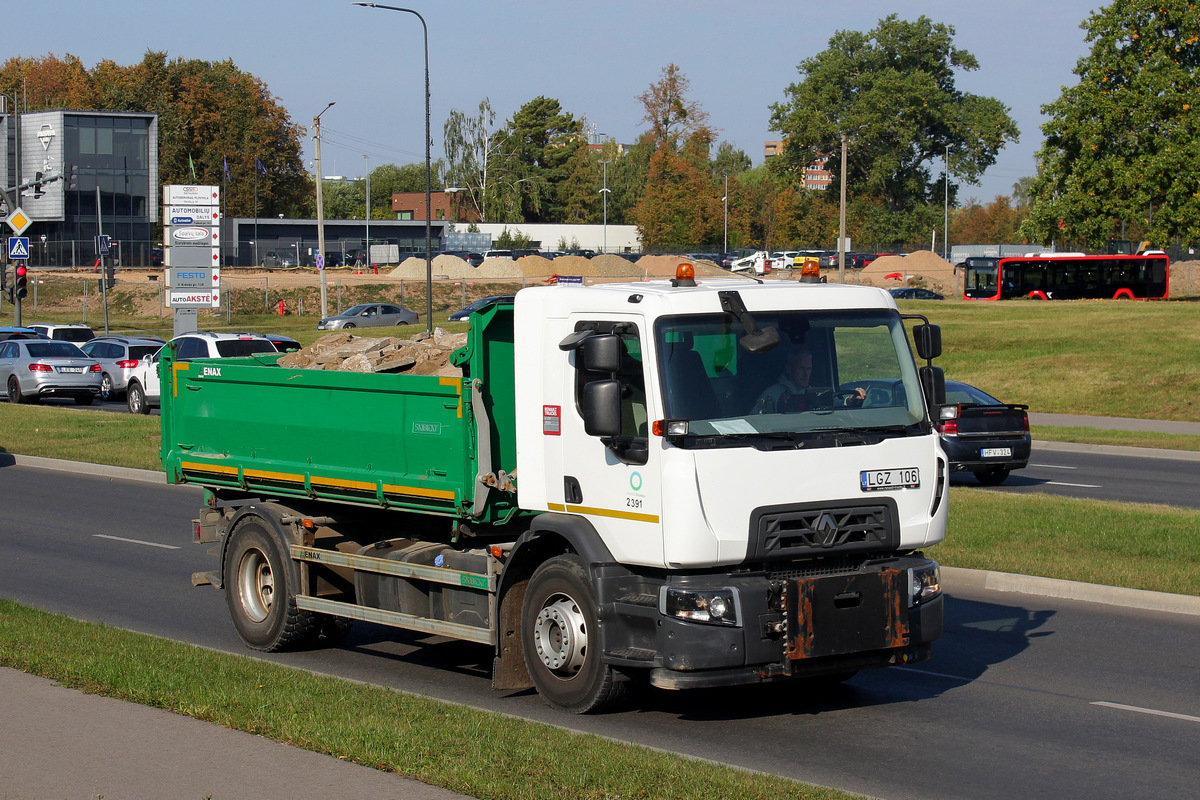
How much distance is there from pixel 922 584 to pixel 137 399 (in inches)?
1074

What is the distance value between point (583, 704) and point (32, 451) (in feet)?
60.3

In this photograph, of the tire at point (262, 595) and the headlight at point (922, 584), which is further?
the tire at point (262, 595)

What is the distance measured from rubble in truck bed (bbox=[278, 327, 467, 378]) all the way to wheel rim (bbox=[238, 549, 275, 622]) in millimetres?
1518

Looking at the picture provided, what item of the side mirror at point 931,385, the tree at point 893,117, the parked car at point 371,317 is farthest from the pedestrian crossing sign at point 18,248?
the tree at point 893,117

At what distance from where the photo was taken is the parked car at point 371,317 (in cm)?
5372

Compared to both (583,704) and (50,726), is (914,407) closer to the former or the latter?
(583,704)

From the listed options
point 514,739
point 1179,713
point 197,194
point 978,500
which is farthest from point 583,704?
point 197,194

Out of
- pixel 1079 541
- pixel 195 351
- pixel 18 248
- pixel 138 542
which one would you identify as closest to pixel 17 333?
pixel 18 248

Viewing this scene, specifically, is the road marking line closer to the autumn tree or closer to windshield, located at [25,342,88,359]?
windshield, located at [25,342,88,359]

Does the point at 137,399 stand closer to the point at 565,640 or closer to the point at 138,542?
the point at 138,542

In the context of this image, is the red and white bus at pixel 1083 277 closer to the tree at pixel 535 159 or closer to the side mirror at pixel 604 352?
the side mirror at pixel 604 352

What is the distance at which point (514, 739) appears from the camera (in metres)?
6.41

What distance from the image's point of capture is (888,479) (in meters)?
7.18

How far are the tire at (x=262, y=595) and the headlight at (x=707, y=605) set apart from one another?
3552 millimetres
